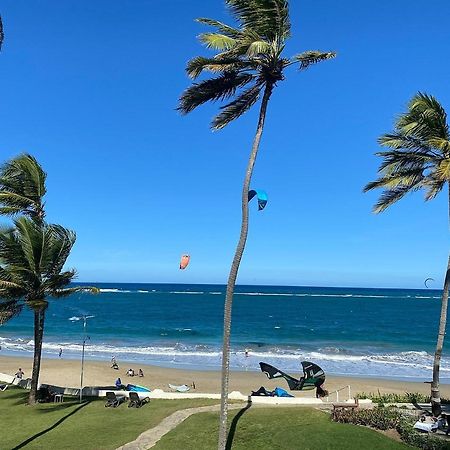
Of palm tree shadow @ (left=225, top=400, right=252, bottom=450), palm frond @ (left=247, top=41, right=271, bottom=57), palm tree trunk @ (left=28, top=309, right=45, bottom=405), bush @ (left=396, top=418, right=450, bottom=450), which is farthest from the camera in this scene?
palm tree trunk @ (left=28, top=309, right=45, bottom=405)

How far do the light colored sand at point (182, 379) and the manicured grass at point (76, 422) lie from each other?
35.8 ft

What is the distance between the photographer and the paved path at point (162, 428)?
46.5 feet

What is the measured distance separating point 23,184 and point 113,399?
9617mm

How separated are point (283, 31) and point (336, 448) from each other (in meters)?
11.0

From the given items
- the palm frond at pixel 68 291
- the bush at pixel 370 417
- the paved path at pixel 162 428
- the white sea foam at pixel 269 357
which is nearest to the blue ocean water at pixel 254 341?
the white sea foam at pixel 269 357

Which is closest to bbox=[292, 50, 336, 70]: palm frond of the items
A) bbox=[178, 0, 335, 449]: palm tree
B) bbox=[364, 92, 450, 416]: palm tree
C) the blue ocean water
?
bbox=[178, 0, 335, 449]: palm tree

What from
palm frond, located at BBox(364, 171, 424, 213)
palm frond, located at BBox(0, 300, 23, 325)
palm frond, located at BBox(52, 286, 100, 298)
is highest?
palm frond, located at BBox(364, 171, 424, 213)

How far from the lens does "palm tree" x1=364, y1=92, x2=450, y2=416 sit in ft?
50.9

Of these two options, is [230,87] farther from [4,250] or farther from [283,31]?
[4,250]

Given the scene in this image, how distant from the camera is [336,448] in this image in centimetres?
1304

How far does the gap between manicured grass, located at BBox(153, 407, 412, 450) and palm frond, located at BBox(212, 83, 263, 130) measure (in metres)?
9.05

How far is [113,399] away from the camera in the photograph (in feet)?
64.7

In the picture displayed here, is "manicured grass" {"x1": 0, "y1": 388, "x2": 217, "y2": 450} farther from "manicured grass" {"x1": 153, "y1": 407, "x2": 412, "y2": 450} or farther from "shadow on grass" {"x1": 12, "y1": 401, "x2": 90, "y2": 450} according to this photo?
"manicured grass" {"x1": 153, "y1": 407, "x2": 412, "y2": 450}

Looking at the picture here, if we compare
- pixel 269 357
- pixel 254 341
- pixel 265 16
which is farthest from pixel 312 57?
pixel 254 341
